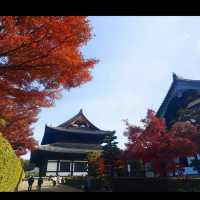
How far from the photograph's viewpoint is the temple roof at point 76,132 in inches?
1533

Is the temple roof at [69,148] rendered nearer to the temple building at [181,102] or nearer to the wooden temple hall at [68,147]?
the wooden temple hall at [68,147]

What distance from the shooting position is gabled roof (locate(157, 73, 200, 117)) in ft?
57.9

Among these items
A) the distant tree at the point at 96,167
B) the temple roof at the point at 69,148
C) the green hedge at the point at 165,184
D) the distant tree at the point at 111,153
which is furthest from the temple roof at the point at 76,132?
the green hedge at the point at 165,184

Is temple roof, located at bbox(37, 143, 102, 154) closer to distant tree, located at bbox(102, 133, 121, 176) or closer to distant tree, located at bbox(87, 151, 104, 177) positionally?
distant tree, located at bbox(87, 151, 104, 177)

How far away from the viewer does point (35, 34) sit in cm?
774

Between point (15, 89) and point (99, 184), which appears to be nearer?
point (15, 89)

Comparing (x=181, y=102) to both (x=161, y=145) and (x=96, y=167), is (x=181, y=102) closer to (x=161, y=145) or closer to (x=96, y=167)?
(x=161, y=145)

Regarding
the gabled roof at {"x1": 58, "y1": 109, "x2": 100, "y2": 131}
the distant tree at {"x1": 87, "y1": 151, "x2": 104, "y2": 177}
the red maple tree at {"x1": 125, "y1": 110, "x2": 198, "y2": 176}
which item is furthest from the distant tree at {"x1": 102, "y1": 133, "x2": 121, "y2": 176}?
the gabled roof at {"x1": 58, "y1": 109, "x2": 100, "y2": 131}


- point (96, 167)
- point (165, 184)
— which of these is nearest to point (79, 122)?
point (96, 167)

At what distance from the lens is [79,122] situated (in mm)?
43281

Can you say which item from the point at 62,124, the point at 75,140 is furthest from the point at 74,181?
the point at 62,124

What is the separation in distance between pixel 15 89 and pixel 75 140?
30751 millimetres

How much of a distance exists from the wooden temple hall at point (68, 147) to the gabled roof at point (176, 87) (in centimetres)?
1341
